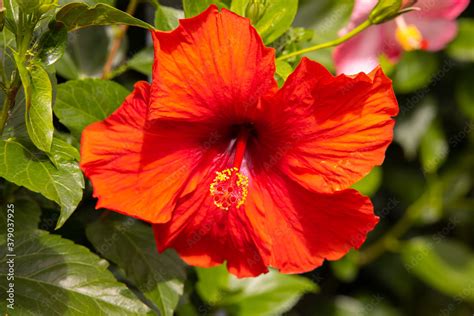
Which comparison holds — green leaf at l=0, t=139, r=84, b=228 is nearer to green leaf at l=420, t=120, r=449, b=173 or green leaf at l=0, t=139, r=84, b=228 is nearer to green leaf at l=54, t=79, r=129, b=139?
green leaf at l=54, t=79, r=129, b=139

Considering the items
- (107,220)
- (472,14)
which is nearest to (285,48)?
(107,220)

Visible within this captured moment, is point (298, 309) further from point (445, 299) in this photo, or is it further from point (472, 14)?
point (472, 14)

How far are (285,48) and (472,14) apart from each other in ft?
3.37

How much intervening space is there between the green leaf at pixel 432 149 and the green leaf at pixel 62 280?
1176mm

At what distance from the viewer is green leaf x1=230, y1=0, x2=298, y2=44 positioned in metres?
0.96

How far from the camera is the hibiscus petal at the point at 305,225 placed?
914 millimetres

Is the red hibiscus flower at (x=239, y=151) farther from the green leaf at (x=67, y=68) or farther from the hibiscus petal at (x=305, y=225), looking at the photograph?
the green leaf at (x=67, y=68)

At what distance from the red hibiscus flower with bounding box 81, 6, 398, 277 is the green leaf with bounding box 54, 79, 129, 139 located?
0.43 ft

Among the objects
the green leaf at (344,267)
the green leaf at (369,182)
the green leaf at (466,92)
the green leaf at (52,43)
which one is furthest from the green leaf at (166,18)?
the green leaf at (466,92)

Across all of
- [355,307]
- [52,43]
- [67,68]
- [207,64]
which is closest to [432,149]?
[355,307]

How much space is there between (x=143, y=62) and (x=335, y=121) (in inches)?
18.0

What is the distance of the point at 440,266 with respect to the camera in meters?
1.90

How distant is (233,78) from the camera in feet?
2.80

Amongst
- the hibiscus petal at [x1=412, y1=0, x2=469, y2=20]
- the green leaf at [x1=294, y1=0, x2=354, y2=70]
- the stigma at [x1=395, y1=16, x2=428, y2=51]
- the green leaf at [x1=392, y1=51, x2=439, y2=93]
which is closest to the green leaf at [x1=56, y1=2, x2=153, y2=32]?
the green leaf at [x1=294, y1=0, x2=354, y2=70]
